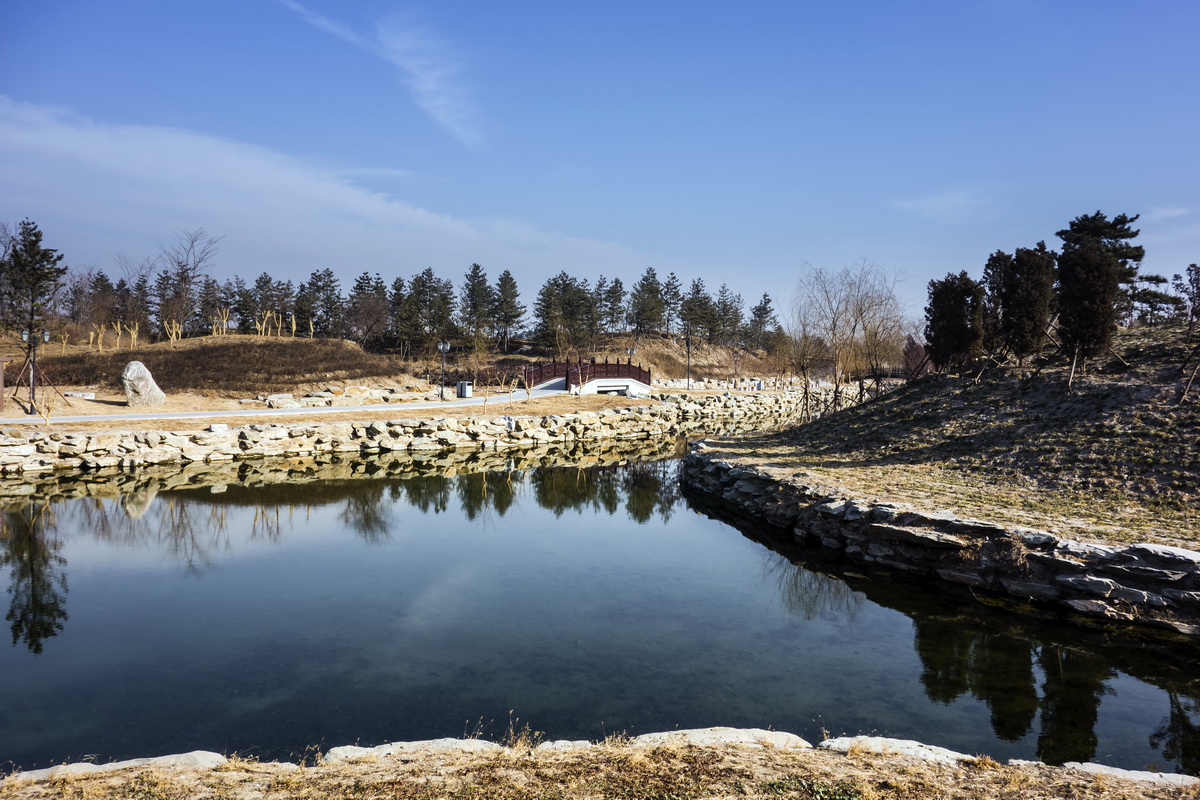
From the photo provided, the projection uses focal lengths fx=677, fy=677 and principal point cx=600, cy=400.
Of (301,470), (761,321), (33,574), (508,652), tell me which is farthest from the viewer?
(761,321)

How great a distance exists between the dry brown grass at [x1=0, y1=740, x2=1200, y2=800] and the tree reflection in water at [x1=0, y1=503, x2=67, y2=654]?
5417 mm

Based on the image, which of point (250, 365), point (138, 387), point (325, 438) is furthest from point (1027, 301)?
point (250, 365)

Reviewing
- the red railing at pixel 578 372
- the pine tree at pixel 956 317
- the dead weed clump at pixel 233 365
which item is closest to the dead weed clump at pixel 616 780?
the pine tree at pixel 956 317

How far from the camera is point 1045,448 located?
49.3 ft

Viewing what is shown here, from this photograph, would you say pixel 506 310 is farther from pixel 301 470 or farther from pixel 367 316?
pixel 301 470

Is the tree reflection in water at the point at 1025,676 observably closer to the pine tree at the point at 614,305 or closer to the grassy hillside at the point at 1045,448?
the grassy hillside at the point at 1045,448

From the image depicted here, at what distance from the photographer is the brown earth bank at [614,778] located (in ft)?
15.0

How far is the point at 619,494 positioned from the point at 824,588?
365 inches

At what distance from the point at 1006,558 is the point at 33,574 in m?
16.1

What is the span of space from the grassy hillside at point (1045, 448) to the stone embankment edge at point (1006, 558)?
78 cm

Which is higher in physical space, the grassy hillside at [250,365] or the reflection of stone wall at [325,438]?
the grassy hillside at [250,365]

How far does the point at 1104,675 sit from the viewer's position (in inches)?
322

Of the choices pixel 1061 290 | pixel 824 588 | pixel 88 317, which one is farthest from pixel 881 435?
pixel 88 317

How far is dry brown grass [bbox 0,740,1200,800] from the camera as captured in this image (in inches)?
180
